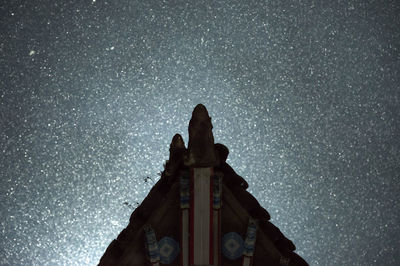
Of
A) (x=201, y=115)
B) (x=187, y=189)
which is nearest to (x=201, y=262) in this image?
(x=187, y=189)

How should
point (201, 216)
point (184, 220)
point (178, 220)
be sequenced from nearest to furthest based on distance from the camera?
1. point (201, 216)
2. point (184, 220)
3. point (178, 220)

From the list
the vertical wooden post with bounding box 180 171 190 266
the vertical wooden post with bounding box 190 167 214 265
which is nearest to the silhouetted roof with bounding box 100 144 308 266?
the vertical wooden post with bounding box 180 171 190 266

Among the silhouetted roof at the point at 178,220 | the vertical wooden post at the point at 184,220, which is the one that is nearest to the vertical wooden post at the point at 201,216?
the vertical wooden post at the point at 184,220

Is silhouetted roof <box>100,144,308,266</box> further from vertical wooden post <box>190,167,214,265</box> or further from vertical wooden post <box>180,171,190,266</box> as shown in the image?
vertical wooden post <box>190,167,214,265</box>

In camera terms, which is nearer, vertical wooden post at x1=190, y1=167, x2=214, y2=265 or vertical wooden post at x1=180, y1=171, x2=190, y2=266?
vertical wooden post at x1=190, y1=167, x2=214, y2=265

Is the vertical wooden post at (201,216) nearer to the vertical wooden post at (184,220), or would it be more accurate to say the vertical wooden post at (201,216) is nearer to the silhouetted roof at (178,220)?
the vertical wooden post at (184,220)

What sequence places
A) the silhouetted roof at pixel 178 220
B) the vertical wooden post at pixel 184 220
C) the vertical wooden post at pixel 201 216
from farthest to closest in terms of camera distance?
the silhouetted roof at pixel 178 220, the vertical wooden post at pixel 184 220, the vertical wooden post at pixel 201 216

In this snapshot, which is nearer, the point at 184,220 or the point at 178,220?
the point at 184,220

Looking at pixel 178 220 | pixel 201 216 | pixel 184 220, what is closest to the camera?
pixel 201 216

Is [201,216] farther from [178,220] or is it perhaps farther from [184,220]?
[178,220]

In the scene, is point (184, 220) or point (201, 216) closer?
point (201, 216)

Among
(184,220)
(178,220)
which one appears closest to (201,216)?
(184,220)

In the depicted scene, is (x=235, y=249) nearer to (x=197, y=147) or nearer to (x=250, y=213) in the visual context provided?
(x=250, y=213)

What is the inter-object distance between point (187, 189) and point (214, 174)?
47 centimetres
